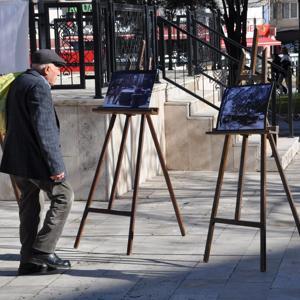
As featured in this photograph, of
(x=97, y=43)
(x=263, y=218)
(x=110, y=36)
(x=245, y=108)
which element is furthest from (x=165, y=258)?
(x=110, y=36)

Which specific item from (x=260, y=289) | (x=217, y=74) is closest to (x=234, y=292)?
(x=260, y=289)

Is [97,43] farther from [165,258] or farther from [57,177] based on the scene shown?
[57,177]

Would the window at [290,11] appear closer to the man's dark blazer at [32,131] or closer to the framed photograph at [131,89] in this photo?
the framed photograph at [131,89]

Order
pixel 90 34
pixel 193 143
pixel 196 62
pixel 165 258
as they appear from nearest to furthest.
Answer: pixel 165 258 → pixel 90 34 → pixel 193 143 → pixel 196 62

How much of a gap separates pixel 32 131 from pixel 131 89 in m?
1.45

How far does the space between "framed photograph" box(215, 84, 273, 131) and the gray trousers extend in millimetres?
1437

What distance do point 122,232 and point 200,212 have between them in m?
1.28

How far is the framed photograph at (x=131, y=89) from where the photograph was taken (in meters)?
7.72

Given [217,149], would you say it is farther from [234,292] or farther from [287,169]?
[234,292]

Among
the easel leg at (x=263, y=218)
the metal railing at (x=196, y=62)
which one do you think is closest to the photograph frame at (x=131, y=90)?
the easel leg at (x=263, y=218)

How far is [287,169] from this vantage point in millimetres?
12625

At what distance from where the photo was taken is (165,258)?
737 cm

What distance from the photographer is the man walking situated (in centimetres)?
661

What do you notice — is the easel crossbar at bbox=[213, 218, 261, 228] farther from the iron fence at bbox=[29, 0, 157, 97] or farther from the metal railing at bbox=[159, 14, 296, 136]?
the metal railing at bbox=[159, 14, 296, 136]
